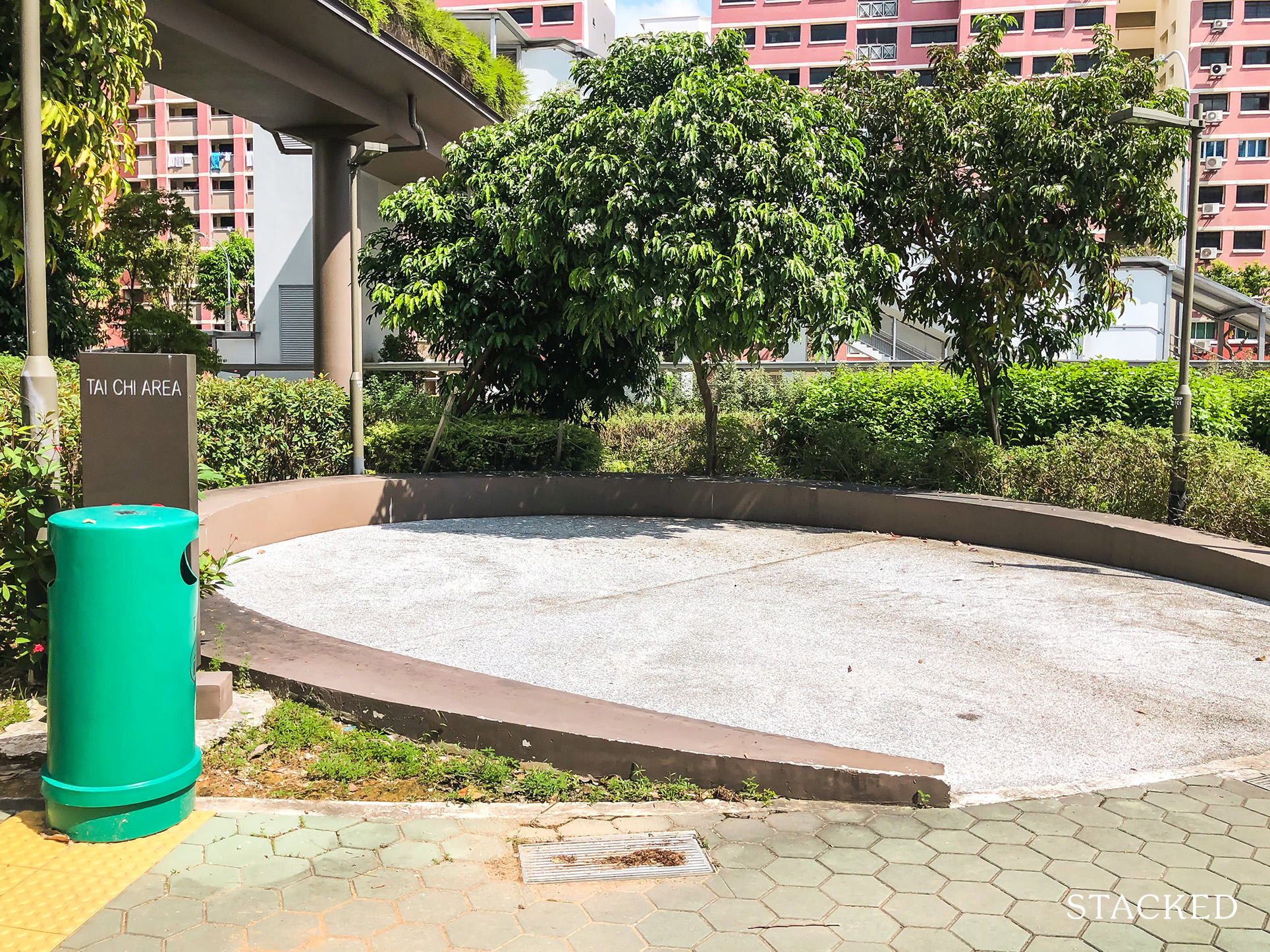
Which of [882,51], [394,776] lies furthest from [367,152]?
[882,51]

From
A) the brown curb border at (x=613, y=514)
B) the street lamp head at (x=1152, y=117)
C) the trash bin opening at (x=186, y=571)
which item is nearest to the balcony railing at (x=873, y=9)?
the street lamp head at (x=1152, y=117)

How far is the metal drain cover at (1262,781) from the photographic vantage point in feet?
15.3

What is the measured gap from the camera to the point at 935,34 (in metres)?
64.9

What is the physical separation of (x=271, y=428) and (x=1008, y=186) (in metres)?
8.69

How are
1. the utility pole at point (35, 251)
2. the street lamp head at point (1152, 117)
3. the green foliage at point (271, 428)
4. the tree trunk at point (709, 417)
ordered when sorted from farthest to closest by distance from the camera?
the tree trunk at point (709, 417)
the green foliage at point (271, 428)
the street lamp head at point (1152, 117)
the utility pole at point (35, 251)

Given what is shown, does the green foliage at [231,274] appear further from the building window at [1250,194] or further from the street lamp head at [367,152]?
the building window at [1250,194]

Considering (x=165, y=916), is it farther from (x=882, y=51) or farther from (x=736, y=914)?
(x=882, y=51)

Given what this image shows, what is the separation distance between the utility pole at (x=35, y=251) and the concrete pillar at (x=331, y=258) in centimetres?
1206

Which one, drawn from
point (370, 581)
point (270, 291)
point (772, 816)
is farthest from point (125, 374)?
point (270, 291)

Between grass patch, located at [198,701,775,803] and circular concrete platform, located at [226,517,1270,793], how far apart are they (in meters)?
1.25

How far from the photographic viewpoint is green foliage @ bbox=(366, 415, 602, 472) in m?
13.4

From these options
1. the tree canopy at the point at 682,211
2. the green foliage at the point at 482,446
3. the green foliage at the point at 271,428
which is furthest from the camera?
the green foliage at the point at 482,446

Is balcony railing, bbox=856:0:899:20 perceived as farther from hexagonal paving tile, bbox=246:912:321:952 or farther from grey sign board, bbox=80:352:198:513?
hexagonal paving tile, bbox=246:912:321:952

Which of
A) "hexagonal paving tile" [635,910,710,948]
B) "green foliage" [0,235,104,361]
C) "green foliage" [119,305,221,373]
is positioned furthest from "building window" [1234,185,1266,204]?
"hexagonal paving tile" [635,910,710,948]
